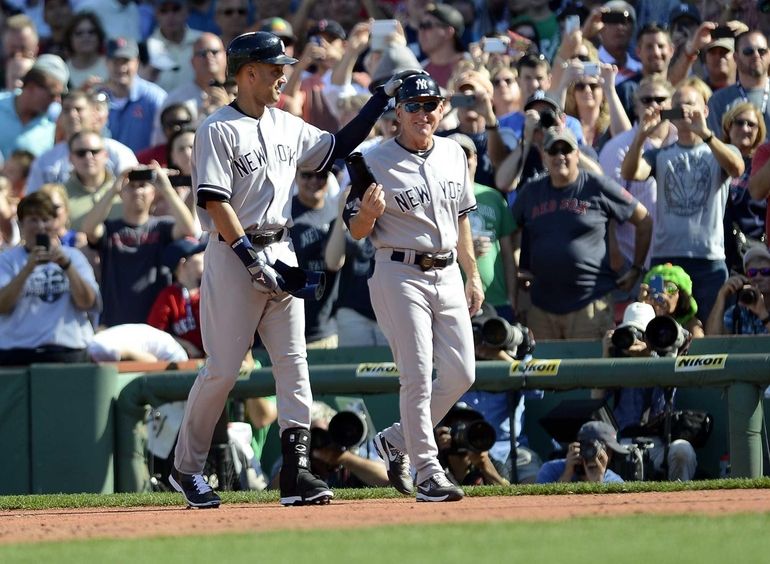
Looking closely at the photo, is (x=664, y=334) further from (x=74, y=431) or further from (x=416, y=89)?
(x=74, y=431)

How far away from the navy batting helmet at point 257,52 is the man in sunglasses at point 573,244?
3.98 metres

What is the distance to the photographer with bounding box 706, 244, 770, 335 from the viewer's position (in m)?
9.88

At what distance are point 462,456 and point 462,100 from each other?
337cm

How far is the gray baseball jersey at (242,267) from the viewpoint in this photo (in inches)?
287

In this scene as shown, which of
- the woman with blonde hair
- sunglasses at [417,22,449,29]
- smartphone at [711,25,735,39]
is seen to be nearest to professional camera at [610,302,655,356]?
the woman with blonde hair

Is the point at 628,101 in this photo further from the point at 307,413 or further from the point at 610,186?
the point at 307,413

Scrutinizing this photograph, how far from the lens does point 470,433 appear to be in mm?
9086

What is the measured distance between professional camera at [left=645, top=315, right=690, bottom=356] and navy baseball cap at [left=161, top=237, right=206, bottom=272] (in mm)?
3603

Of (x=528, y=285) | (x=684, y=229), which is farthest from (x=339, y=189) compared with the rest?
(x=684, y=229)

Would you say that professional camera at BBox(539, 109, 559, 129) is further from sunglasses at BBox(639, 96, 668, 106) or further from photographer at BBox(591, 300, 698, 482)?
photographer at BBox(591, 300, 698, 482)

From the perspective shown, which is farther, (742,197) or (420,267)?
(742,197)

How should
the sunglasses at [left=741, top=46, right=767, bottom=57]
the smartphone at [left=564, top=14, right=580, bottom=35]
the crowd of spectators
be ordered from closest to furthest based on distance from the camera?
the crowd of spectators
the sunglasses at [left=741, top=46, right=767, bottom=57]
the smartphone at [left=564, top=14, right=580, bottom=35]

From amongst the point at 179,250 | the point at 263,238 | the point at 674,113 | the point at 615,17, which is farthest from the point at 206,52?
the point at 263,238

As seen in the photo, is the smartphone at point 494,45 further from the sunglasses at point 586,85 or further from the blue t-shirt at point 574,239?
the blue t-shirt at point 574,239
